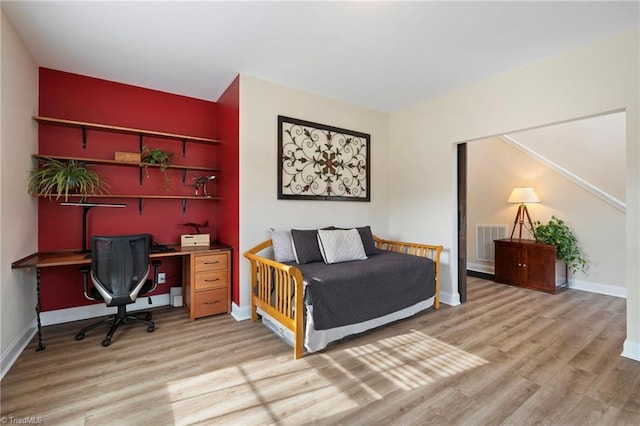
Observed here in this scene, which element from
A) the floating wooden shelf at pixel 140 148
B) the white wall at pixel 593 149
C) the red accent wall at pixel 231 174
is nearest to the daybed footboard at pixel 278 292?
the red accent wall at pixel 231 174

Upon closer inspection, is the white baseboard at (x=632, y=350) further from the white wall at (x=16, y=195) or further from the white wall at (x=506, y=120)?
the white wall at (x=16, y=195)

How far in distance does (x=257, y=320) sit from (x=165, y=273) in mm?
1302

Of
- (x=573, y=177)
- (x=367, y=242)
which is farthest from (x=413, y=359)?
(x=573, y=177)

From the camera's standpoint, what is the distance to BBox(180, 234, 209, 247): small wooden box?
10.4 ft

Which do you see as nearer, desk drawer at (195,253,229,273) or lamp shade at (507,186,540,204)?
desk drawer at (195,253,229,273)

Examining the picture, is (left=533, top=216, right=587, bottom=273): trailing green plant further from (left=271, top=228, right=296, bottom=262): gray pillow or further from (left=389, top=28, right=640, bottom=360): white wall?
(left=271, top=228, right=296, bottom=262): gray pillow

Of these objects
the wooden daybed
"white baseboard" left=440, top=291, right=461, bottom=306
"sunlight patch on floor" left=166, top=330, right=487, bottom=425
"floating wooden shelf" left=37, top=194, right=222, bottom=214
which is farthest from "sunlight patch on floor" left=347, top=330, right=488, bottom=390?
"floating wooden shelf" left=37, top=194, right=222, bottom=214

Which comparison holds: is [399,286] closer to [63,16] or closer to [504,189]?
[504,189]

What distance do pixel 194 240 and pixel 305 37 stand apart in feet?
7.60

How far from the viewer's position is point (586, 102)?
8.04 feet

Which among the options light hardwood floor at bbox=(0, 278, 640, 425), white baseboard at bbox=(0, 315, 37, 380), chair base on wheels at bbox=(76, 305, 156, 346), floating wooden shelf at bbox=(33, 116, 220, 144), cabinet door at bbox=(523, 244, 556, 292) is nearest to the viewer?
light hardwood floor at bbox=(0, 278, 640, 425)

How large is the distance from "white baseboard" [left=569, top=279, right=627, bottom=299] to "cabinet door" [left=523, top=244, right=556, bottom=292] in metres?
0.55

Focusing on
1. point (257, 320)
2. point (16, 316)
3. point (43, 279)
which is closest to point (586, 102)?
point (257, 320)

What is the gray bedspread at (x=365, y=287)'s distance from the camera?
2336mm
